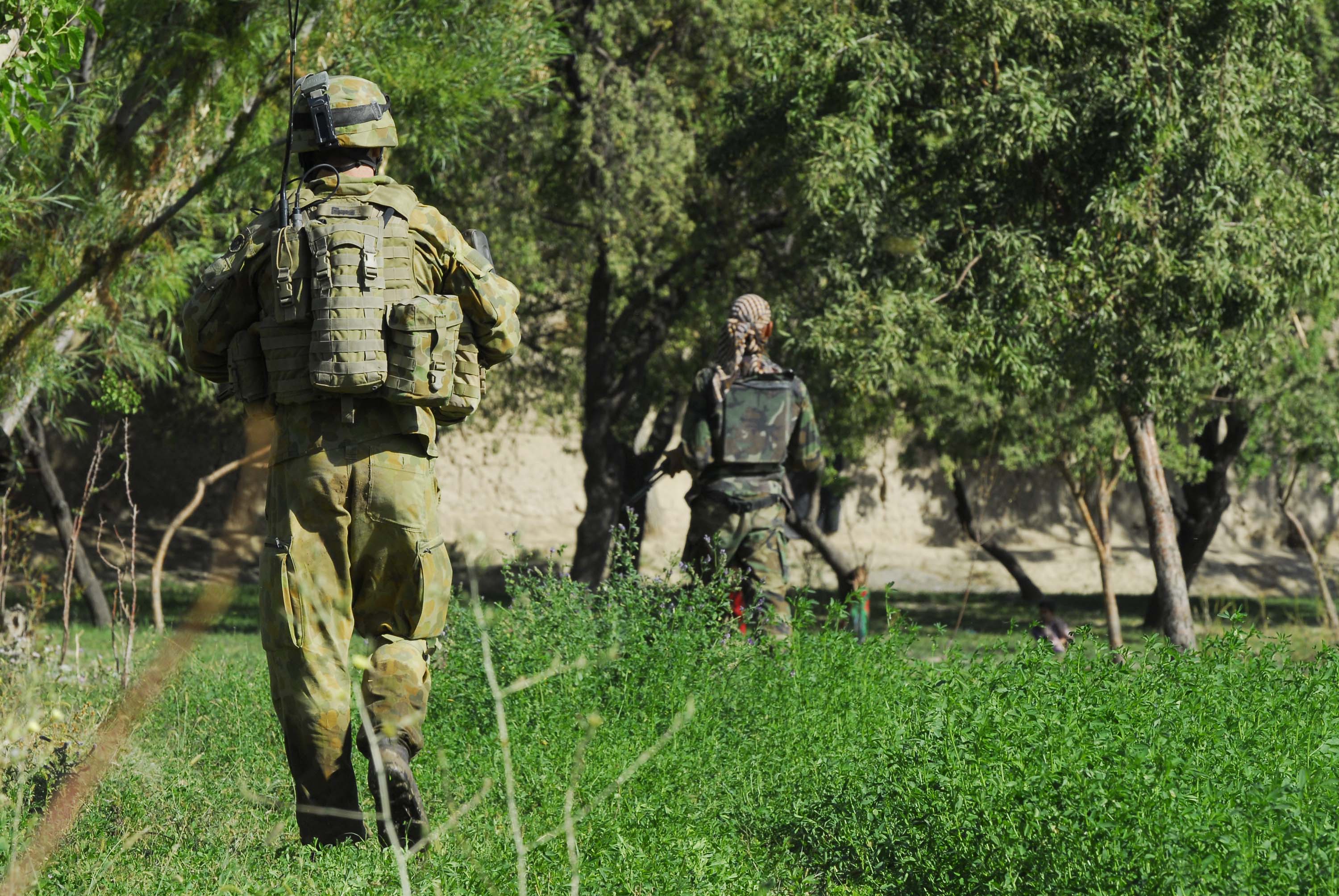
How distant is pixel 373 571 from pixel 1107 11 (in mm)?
7981

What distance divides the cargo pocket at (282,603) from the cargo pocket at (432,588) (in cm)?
35

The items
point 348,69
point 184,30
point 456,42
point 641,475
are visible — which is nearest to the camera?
point 184,30

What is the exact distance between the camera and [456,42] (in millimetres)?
9344

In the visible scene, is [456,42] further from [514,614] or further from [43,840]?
Result: [43,840]

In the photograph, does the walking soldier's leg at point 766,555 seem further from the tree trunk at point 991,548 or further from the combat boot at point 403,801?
the tree trunk at point 991,548

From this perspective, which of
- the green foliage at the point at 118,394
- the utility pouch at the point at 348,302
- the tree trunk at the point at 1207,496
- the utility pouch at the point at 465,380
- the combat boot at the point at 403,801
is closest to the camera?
the combat boot at the point at 403,801

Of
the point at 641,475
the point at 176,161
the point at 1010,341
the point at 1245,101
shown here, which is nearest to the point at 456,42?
the point at 176,161

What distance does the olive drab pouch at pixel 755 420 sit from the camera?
800 centimetres

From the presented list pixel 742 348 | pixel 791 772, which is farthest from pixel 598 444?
pixel 791 772

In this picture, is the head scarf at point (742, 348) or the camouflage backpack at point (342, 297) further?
the head scarf at point (742, 348)

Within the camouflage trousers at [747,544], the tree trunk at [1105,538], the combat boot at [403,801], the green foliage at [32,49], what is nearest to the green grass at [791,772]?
the combat boot at [403,801]

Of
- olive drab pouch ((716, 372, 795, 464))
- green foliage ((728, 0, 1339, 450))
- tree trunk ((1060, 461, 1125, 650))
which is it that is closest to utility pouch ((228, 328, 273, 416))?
olive drab pouch ((716, 372, 795, 464))

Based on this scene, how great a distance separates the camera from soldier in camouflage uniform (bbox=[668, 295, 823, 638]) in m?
7.99

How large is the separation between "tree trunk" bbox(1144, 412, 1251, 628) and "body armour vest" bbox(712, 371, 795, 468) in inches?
456
